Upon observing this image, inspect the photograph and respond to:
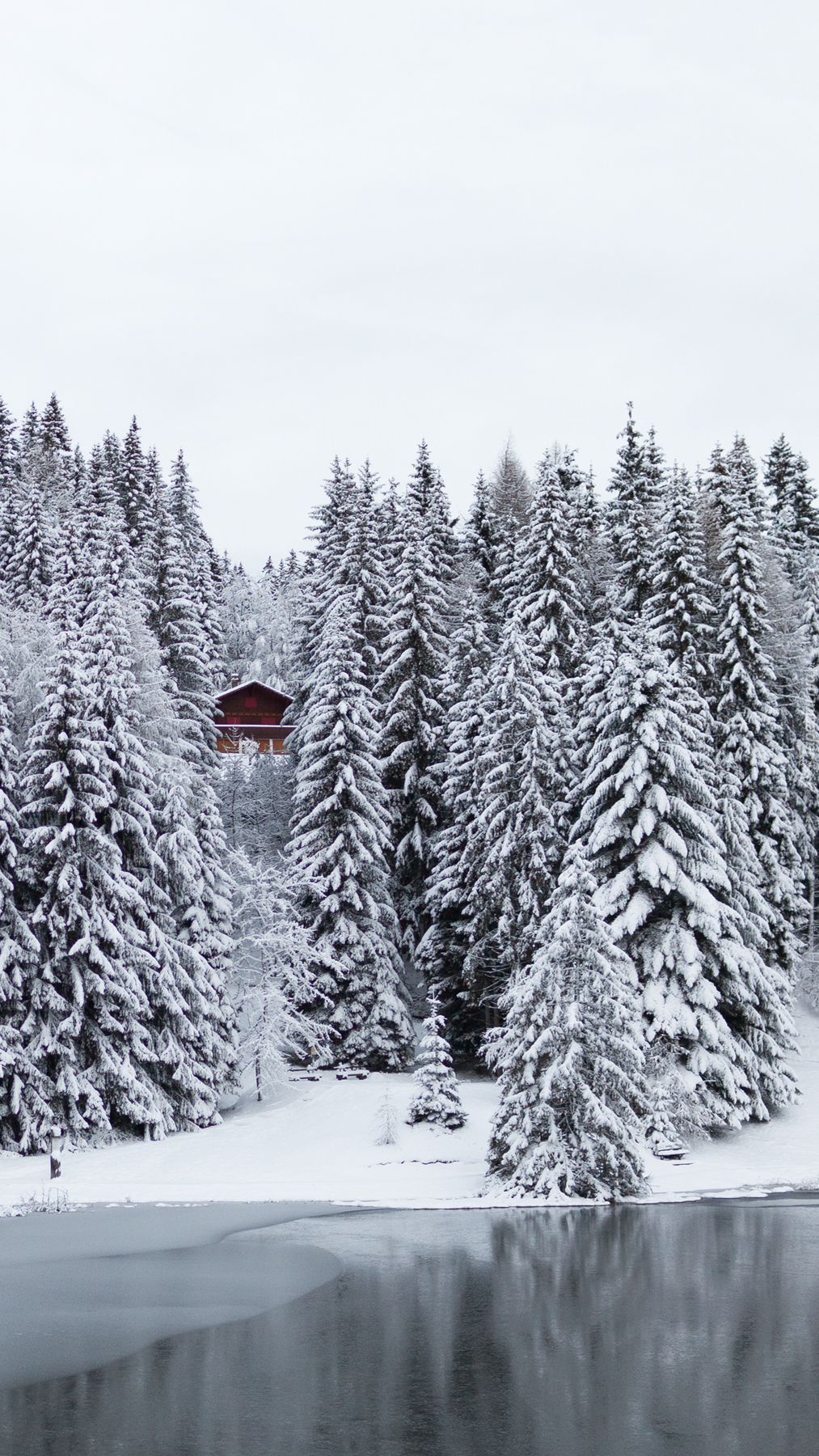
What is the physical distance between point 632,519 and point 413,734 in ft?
39.6

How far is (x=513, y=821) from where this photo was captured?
3753 centimetres

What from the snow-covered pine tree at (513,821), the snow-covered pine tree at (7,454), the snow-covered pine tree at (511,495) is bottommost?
the snow-covered pine tree at (513,821)

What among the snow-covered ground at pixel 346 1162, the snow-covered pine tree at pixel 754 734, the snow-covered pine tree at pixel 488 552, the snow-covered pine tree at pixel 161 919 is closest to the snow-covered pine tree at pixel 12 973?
the snow-covered ground at pixel 346 1162

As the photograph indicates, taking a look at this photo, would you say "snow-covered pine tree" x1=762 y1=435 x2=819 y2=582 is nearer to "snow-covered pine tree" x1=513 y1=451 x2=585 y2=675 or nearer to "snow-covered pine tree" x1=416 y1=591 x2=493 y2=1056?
"snow-covered pine tree" x1=513 y1=451 x2=585 y2=675

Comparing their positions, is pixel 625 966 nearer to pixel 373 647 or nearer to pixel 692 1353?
pixel 692 1353

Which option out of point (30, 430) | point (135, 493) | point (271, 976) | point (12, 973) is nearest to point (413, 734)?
point (271, 976)

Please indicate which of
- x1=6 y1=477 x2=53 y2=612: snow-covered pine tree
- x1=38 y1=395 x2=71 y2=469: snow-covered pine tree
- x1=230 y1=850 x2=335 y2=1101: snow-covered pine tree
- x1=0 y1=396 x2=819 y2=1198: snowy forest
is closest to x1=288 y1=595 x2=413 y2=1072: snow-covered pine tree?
x1=0 y1=396 x2=819 y2=1198: snowy forest

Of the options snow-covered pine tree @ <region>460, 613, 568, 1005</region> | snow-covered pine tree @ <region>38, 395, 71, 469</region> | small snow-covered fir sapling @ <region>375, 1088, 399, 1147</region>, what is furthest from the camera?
snow-covered pine tree @ <region>38, 395, 71, 469</region>

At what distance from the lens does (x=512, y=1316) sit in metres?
17.8

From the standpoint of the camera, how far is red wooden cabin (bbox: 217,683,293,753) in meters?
68.9

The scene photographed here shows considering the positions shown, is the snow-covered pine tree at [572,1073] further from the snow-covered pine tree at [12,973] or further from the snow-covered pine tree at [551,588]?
the snow-covered pine tree at [551,588]

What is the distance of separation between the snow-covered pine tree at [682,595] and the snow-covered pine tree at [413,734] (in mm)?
8982

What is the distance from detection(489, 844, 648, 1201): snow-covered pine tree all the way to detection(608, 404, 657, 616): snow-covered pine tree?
57.9 ft

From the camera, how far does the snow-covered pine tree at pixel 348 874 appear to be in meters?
38.9
